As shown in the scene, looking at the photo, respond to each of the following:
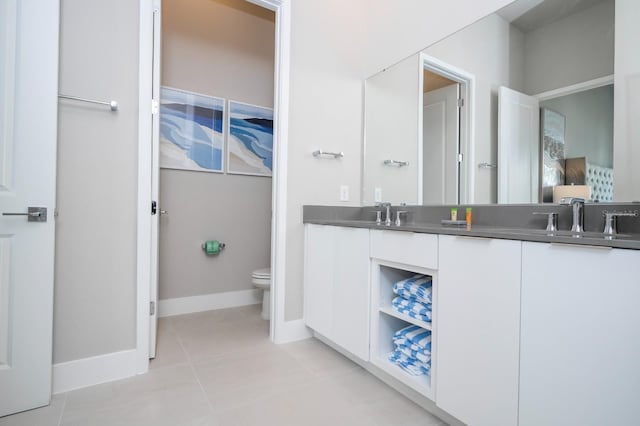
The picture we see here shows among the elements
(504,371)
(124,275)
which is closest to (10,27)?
(124,275)

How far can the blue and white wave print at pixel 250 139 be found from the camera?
3002mm

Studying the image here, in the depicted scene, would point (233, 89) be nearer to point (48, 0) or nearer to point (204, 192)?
point (204, 192)

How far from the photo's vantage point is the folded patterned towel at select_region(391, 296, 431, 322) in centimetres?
144

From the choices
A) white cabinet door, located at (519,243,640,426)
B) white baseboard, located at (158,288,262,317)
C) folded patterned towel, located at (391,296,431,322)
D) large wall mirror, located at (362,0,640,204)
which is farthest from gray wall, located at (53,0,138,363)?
white cabinet door, located at (519,243,640,426)

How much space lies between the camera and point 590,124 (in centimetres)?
135

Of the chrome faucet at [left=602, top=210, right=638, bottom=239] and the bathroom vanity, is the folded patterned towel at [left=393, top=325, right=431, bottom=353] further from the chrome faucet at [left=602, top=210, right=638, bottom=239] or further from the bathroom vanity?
the chrome faucet at [left=602, top=210, right=638, bottom=239]

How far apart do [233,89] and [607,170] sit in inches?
109

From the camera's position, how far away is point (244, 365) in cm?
183

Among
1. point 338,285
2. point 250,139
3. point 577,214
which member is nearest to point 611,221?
point 577,214

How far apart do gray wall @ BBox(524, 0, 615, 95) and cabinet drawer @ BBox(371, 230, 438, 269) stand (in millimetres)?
930

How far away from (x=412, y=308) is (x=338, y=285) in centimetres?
52

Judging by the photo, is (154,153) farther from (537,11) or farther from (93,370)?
(537,11)

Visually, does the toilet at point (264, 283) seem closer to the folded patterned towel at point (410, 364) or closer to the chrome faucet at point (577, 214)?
the folded patterned towel at point (410, 364)

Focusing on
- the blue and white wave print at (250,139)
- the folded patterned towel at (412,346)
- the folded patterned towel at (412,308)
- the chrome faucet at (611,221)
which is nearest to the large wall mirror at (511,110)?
the chrome faucet at (611,221)
